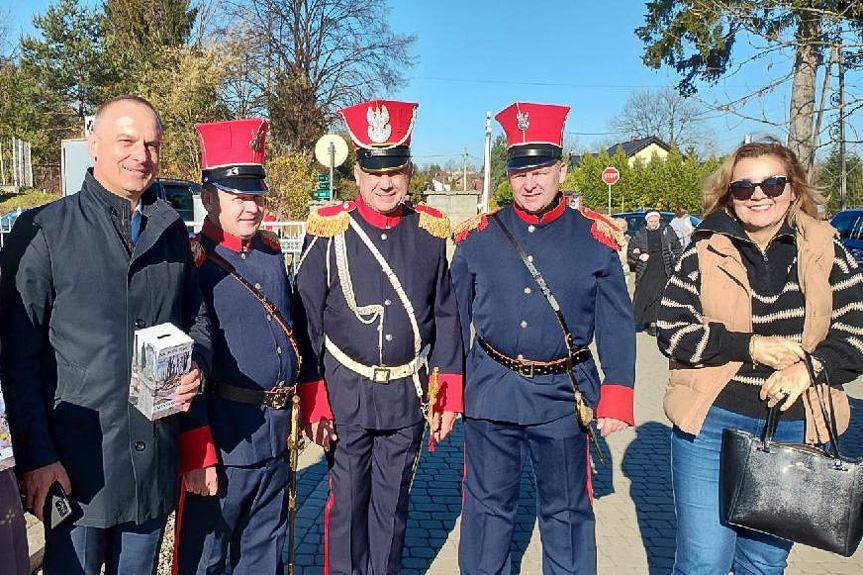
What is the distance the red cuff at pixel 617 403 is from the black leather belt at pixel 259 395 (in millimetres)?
1319

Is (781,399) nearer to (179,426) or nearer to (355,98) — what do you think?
(179,426)

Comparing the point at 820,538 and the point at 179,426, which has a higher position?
the point at 179,426

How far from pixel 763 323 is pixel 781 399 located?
28cm

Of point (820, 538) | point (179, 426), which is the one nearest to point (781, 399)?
point (820, 538)

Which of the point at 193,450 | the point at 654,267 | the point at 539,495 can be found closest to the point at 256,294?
the point at 193,450

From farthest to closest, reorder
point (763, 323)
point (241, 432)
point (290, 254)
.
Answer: point (290, 254)
point (241, 432)
point (763, 323)

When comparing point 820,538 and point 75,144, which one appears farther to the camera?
point 75,144

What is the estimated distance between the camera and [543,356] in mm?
2795

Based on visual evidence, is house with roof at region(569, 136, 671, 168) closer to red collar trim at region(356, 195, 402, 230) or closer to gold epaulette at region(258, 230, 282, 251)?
red collar trim at region(356, 195, 402, 230)

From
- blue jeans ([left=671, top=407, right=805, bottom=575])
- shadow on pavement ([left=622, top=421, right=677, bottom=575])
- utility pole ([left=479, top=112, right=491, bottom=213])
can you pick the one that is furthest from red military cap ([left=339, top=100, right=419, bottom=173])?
utility pole ([left=479, top=112, right=491, bottom=213])

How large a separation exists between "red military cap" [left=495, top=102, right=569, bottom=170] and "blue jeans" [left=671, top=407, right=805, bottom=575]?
122 cm

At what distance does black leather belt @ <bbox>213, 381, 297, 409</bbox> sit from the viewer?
258cm

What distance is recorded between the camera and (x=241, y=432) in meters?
2.59

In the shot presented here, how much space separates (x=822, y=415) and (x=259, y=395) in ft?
6.79
